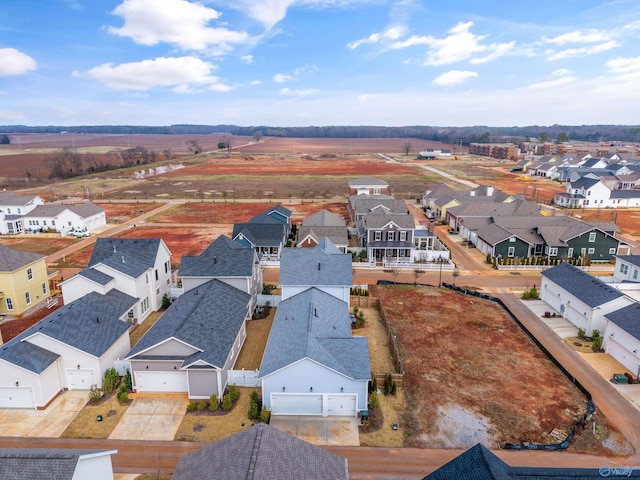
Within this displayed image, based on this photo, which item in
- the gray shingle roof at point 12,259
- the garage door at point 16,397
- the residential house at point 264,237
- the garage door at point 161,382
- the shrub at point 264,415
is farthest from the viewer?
the residential house at point 264,237

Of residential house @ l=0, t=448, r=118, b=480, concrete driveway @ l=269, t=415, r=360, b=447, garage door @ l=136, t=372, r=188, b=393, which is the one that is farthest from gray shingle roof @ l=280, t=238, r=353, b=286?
residential house @ l=0, t=448, r=118, b=480

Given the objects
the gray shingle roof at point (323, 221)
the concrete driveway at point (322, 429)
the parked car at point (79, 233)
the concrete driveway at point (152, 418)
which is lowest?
the concrete driveway at point (322, 429)

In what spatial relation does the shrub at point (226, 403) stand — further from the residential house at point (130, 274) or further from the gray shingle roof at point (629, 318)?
the gray shingle roof at point (629, 318)

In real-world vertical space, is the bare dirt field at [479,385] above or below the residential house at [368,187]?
below

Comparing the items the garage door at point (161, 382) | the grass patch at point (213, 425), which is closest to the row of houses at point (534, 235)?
the grass patch at point (213, 425)

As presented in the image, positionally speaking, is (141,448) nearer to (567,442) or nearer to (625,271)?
(567,442)

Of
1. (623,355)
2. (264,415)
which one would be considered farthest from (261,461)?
(623,355)
